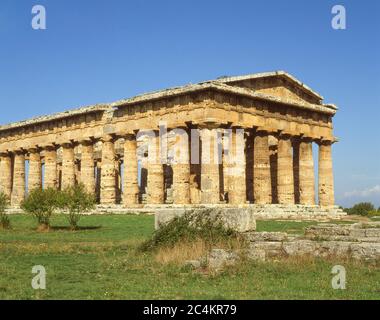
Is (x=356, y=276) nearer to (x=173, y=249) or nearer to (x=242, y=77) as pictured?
(x=173, y=249)

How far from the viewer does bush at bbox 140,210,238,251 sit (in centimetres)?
1415

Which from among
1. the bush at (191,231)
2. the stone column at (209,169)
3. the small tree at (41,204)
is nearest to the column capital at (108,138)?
the stone column at (209,169)

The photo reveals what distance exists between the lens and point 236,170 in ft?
109

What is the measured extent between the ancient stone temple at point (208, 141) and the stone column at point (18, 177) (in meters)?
2.31

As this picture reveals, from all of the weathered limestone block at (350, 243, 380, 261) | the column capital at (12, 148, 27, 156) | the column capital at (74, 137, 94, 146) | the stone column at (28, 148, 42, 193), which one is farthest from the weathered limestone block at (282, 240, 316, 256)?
Result: the column capital at (12, 148, 27, 156)

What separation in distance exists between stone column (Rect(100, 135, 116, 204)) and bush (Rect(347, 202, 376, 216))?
1981 cm

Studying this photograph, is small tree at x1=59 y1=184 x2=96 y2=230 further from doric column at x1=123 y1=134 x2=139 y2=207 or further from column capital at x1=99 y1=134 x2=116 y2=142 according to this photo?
column capital at x1=99 y1=134 x2=116 y2=142

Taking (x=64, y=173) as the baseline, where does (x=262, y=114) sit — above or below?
above

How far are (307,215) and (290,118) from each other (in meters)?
7.26

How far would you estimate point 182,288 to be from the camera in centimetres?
949

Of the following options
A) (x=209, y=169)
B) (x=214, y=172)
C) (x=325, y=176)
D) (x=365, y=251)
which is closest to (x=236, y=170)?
(x=214, y=172)

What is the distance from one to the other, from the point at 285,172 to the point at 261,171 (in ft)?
8.03

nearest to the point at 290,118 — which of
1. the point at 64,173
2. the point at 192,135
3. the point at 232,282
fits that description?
the point at 192,135

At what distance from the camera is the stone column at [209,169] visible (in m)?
31.0
